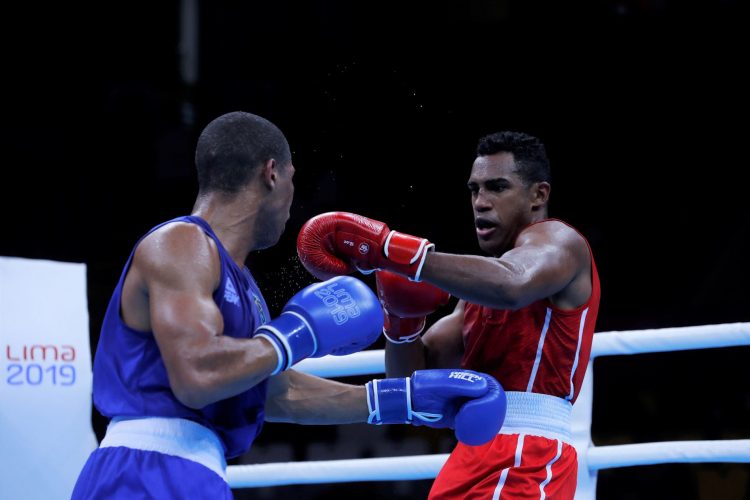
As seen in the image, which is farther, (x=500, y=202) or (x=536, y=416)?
(x=500, y=202)

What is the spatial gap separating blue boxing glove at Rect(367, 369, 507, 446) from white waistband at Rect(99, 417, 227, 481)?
1.72ft

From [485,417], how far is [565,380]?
48cm

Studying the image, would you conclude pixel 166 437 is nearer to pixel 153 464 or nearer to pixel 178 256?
pixel 153 464

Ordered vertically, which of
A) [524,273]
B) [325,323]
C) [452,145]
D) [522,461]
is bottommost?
[522,461]

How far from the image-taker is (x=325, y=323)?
2.07m

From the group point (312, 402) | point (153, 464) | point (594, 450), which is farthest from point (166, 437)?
point (594, 450)

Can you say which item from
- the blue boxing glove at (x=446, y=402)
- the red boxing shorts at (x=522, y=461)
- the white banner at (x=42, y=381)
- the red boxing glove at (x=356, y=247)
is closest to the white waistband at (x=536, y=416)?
the red boxing shorts at (x=522, y=461)

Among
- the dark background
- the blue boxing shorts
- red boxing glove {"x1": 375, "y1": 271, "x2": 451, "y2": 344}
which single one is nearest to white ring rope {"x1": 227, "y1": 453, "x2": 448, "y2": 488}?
red boxing glove {"x1": 375, "y1": 271, "x2": 451, "y2": 344}

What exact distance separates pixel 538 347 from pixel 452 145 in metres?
5.19

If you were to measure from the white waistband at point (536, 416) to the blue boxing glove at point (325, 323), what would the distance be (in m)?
→ 0.65

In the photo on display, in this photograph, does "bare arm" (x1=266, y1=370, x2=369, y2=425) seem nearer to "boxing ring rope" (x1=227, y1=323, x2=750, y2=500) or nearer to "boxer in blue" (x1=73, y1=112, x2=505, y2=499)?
"boxer in blue" (x1=73, y1=112, x2=505, y2=499)

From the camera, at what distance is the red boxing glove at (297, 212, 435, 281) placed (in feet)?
8.34

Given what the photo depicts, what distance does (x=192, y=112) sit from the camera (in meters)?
8.45

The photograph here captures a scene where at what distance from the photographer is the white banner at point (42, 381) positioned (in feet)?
11.5
